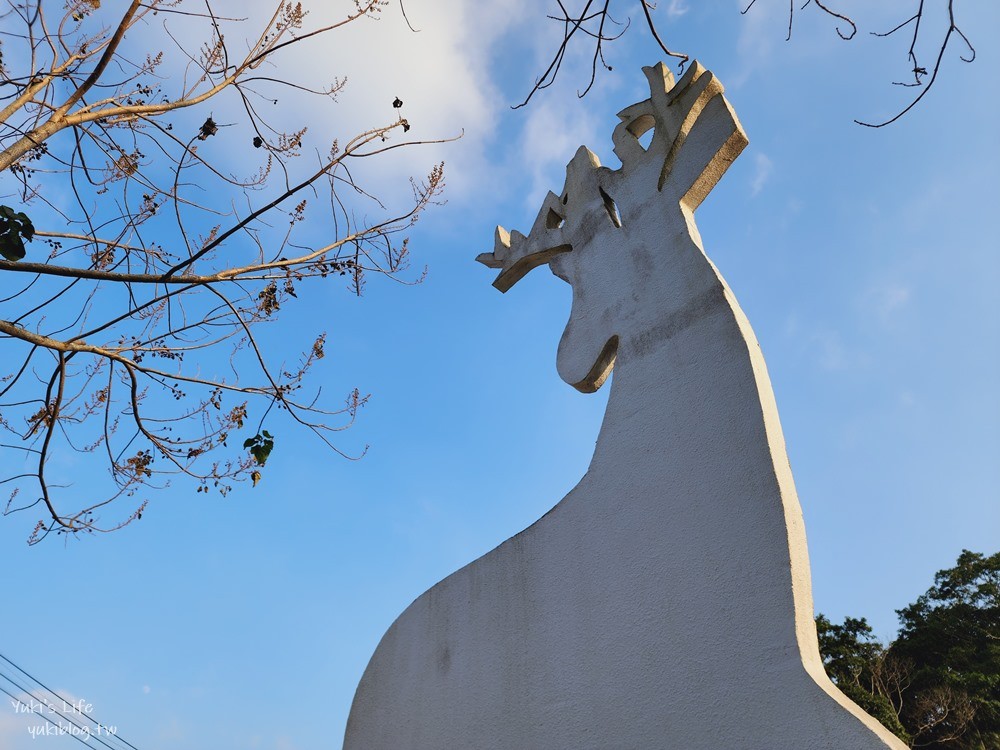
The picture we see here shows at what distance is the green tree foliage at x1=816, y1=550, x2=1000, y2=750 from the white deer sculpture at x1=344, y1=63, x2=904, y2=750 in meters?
11.2

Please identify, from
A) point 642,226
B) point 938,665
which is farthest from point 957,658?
point 642,226

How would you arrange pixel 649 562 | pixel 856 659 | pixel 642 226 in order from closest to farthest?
pixel 649 562 < pixel 642 226 < pixel 856 659

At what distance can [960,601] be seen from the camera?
55.4 ft

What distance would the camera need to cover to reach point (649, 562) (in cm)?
311

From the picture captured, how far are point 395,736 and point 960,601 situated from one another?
56.9 feet

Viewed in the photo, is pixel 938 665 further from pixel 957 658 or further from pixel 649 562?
pixel 649 562

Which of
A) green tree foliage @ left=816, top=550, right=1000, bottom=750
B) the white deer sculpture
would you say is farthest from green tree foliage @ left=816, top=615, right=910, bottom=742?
the white deer sculpture

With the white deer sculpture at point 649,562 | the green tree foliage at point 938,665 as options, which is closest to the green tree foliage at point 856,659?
the green tree foliage at point 938,665

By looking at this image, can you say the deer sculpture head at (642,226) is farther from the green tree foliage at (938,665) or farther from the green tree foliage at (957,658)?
the green tree foliage at (957,658)

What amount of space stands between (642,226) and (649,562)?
5.79 feet

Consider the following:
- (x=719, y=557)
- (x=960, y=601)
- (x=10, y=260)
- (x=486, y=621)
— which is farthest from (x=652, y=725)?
(x=960, y=601)

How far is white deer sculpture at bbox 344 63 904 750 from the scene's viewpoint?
2.64m

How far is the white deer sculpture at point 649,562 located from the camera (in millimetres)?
2643

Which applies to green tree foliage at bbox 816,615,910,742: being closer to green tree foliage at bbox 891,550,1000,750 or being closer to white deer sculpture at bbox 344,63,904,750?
green tree foliage at bbox 891,550,1000,750
